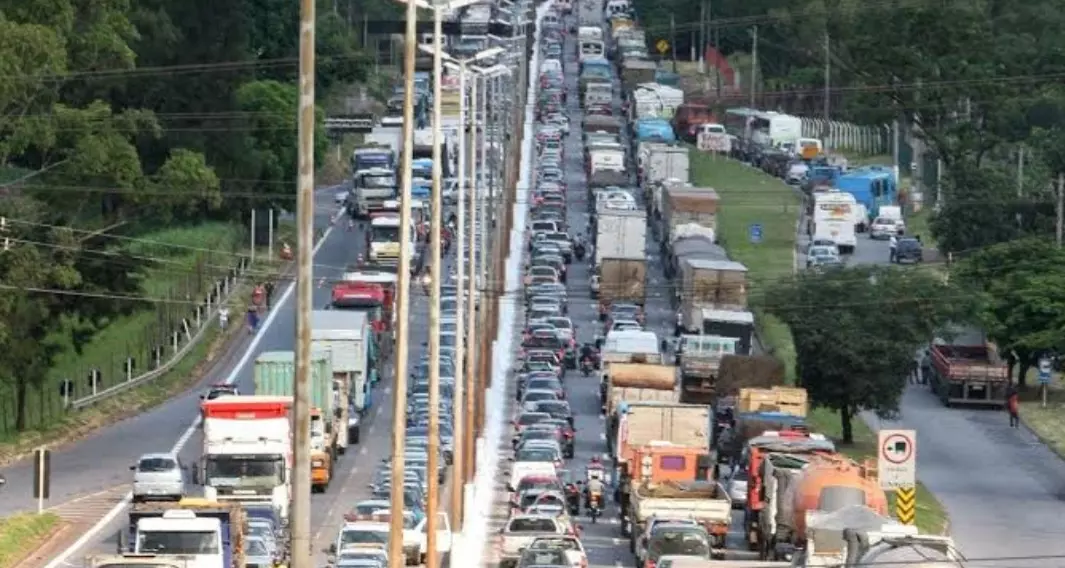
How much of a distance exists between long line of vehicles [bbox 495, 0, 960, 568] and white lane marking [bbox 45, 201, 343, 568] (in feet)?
26.0

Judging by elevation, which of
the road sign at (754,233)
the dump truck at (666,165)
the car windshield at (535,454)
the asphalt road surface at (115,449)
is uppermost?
the dump truck at (666,165)

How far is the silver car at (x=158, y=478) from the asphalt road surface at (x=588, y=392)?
21.6 feet

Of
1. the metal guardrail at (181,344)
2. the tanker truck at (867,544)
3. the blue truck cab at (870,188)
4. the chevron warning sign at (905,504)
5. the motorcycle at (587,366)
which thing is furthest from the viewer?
Answer: the blue truck cab at (870,188)

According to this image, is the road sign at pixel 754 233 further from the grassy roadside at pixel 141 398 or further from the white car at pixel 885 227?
the grassy roadside at pixel 141 398

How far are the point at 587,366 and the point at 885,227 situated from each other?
36.2 meters

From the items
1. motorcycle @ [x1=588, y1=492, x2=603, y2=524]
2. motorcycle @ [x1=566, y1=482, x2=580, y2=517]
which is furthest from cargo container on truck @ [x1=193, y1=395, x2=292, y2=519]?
motorcycle @ [x1=588, y1=492, x2=603, y2=524]

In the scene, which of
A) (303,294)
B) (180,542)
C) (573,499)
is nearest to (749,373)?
(573,499)

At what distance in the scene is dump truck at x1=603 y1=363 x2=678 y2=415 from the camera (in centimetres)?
8975

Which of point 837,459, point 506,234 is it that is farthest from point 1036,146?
point 837,459

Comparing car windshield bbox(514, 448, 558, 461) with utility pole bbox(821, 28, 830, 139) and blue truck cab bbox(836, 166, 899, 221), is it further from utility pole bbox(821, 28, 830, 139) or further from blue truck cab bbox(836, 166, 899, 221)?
utility pole bbox(821, 28, 830, 139)

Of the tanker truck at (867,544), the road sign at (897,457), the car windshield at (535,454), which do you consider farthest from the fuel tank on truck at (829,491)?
the car windshield at (535,454)

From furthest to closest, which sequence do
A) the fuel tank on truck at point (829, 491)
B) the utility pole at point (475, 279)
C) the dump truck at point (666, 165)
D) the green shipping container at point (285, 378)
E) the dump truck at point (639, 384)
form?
the dump truck at point (666, 165), the dump truck at point (639, 384), the green shipping container at point (285, 378), the utility pole at point (475, 279), the fuel tank on truck at point (829, 491)

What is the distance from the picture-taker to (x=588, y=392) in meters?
101

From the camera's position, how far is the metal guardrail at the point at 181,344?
301 ft
